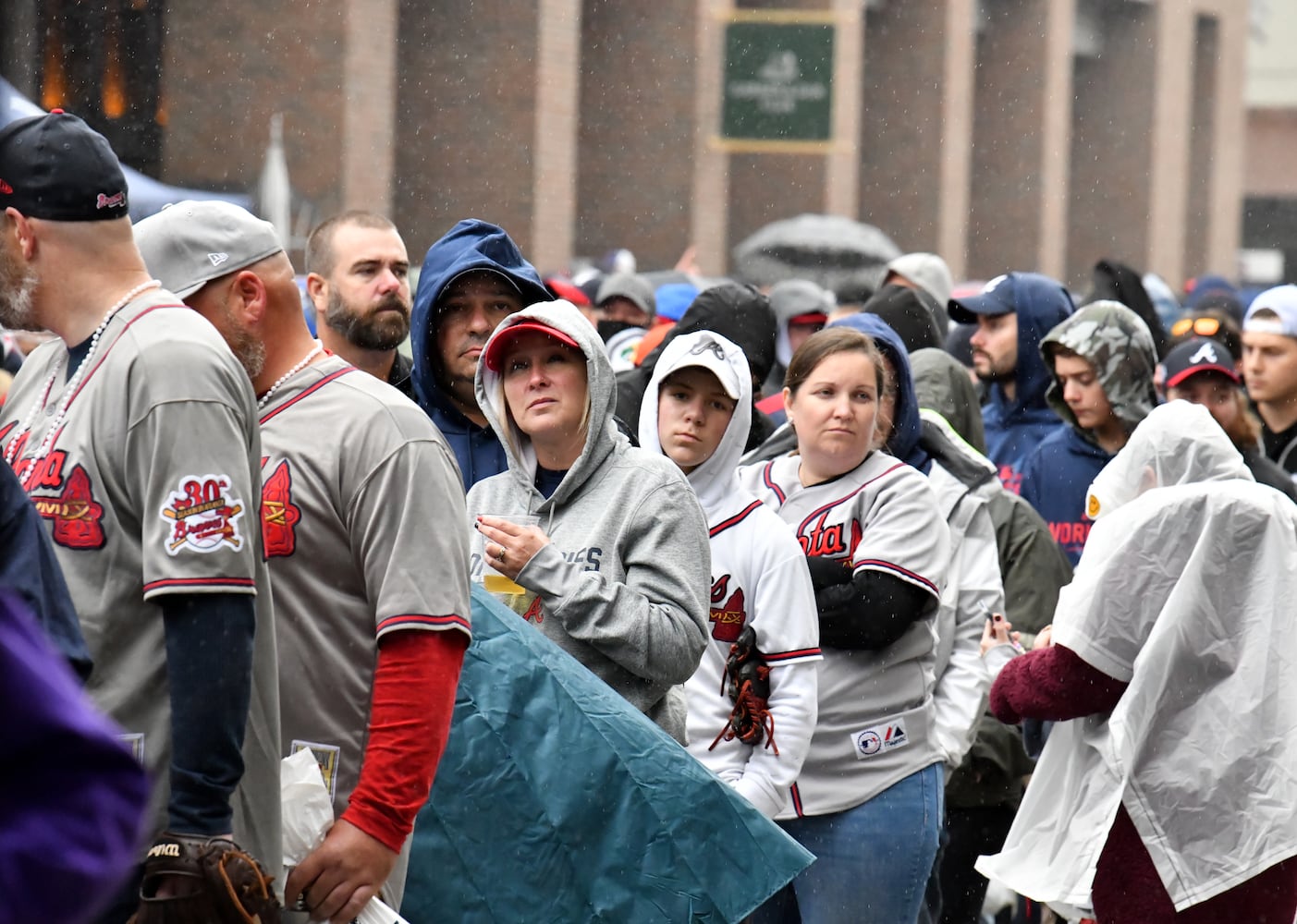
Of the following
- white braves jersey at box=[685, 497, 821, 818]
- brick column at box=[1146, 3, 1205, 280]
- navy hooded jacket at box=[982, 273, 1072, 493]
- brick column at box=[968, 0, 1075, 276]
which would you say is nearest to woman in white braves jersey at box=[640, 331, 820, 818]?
white braves jersey at box=[685, 497, 821, 818]

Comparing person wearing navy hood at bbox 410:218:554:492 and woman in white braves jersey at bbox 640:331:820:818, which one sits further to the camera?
person wearing navy hood at bbox 410:218:554:492

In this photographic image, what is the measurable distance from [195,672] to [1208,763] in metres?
2.72

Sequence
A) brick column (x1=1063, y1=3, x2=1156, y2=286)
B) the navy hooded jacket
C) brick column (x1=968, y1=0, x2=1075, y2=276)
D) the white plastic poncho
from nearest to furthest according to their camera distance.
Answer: the white plastic poncho, the navy hooded jacket, brick column (x1=968, y1=0, x2=1075, y2=276), brick column (x1=1063, y1=3, x2=1156, y2=286)

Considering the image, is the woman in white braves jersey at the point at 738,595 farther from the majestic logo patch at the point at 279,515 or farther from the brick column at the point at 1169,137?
the brick column at the point at 1169,137

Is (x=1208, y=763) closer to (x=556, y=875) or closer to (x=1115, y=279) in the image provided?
(x=556, y=875)

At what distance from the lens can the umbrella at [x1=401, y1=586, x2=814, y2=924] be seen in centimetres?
351

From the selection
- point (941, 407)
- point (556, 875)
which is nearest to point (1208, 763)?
point (556, 875)

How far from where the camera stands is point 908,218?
3784cm

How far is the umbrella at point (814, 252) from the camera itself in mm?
23625

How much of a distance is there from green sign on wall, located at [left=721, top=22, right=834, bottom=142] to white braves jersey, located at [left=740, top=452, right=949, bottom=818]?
55.9 ft

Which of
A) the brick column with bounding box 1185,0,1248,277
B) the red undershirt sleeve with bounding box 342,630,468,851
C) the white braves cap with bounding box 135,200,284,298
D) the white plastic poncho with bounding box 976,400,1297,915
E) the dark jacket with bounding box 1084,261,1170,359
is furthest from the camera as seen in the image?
the brick column with bounding box 1185,0,1248,277

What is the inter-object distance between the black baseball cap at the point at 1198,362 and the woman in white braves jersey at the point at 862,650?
75.6 inches

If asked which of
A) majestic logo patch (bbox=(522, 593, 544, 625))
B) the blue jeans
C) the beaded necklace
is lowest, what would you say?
the blue jeans

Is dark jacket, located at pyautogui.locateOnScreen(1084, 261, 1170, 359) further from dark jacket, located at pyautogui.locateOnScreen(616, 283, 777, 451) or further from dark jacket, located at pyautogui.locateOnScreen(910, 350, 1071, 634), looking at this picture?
dark jacket, located at pyautogui.locateOnScreen(910, 350, 1071, 634)
